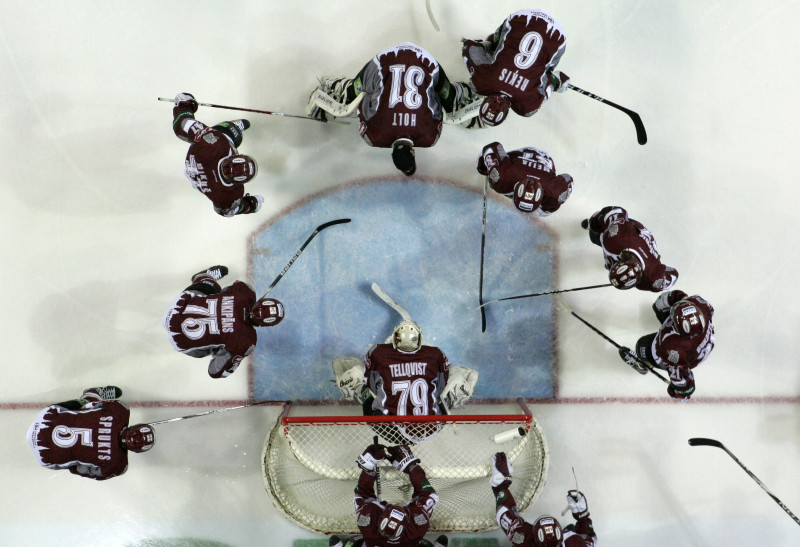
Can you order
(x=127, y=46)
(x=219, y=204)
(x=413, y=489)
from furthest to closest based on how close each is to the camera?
(x=127, y=46) → (x=413, y=489) → (x=219, y=204)

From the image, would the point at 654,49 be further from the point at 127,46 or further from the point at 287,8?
the point at 127,46

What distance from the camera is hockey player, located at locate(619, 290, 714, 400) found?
13.0 ft

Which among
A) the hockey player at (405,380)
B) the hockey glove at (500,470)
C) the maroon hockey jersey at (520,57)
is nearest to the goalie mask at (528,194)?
the maroon hockey jersey at (520,57)

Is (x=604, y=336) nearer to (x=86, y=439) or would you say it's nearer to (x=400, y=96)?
(x=400, y=96)

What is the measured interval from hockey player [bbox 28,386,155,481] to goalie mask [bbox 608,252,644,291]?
277 centimetres

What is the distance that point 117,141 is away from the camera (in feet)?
15.4

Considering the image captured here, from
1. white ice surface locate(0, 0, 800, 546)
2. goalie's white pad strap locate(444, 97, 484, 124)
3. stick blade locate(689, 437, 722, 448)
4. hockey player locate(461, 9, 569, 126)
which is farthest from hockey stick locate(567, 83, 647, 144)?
stick blade locate(689, 437, 722, 448)

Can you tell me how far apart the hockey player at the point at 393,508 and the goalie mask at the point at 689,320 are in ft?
5.63

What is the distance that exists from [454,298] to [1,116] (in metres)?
3.24

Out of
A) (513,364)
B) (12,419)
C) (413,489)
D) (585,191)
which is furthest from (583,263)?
(12,419)

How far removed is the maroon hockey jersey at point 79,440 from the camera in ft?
13.1

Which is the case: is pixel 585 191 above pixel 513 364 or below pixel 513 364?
above

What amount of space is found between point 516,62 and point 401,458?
2394 millimetres

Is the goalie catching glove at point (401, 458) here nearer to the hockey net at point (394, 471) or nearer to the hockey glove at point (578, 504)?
the hockey net at point (394, 471)
